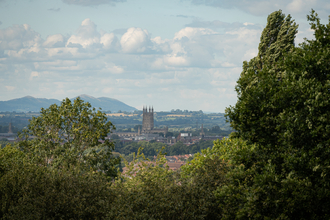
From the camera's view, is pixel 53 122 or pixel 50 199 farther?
pixel 53 122

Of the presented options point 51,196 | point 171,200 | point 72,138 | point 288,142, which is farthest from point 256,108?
point 72,138

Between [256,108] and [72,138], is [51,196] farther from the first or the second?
[72,138]

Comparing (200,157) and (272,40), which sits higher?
(272,40)

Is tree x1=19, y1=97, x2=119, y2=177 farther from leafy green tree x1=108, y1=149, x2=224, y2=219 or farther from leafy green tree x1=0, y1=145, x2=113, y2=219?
leafy green tree x1=108, y1=149, x2=224, y2=219

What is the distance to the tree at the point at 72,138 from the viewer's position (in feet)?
65.4

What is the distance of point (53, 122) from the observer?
21.0 meters

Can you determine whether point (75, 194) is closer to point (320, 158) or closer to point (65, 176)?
point (65, 176)

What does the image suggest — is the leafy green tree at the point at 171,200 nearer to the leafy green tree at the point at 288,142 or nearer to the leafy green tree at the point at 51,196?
the leafy green tree at the point at 51,196

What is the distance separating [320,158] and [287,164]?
0.91m

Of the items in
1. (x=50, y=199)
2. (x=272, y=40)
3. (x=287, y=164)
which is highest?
(x=272, y=40)

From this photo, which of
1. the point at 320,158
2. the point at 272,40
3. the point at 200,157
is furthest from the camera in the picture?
the point at 200,157

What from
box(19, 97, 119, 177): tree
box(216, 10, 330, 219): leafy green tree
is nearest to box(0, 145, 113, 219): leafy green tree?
box(216, 10, 330, 219): leafy green tree

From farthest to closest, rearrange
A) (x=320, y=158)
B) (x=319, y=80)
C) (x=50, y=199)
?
(x=50, y=199) < (x=319, y=80) < (x=320, y=158)

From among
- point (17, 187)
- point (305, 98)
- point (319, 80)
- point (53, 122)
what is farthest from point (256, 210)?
point (53, 122)
